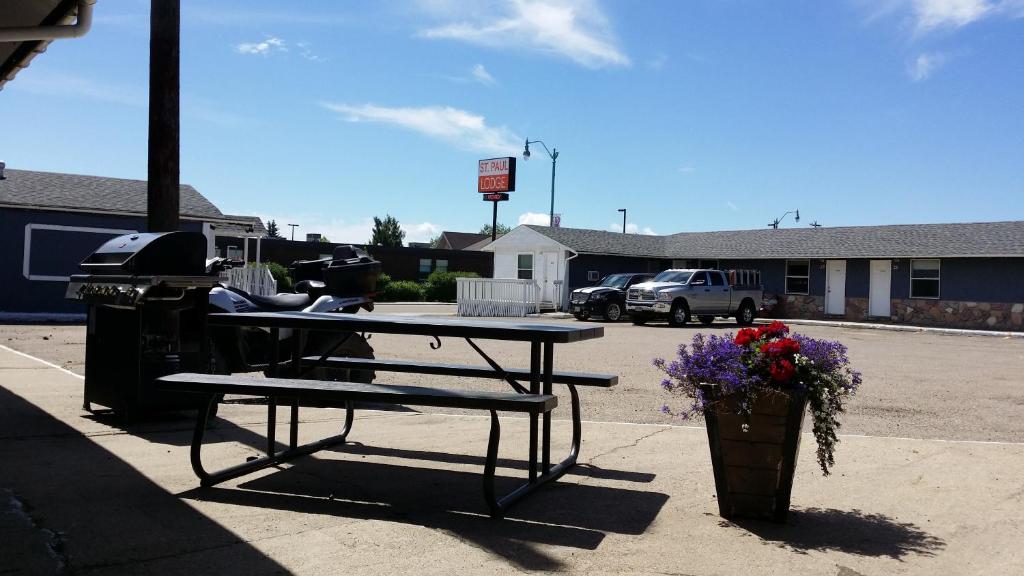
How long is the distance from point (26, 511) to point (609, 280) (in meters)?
28.1

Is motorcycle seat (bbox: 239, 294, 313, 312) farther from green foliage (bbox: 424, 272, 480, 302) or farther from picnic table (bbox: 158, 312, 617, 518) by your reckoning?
green foliage (bbox: 424, 272, 480, 302)

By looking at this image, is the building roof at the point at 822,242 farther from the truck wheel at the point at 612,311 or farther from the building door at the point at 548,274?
the truck wheel at the point at 612,311

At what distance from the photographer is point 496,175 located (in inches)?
Answer: 2068

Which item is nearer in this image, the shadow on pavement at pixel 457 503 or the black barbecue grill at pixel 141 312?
the shadow on pavement at pixel 457 503

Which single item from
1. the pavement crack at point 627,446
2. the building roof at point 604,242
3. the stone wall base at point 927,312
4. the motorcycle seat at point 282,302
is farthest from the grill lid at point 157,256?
the stone wall base at point 927,312

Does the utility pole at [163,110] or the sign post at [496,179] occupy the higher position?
the sign post at [496,179]

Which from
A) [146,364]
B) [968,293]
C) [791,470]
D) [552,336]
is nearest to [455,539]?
[552,336]

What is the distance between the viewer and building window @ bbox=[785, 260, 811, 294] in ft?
118

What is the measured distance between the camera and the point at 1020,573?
13.7ft

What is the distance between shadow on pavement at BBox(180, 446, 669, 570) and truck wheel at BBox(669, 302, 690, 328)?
22.4 meters

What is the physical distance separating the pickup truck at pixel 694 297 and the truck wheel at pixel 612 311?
2.88 feet

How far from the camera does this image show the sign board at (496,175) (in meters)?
51.8

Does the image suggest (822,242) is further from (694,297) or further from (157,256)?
(157,256)

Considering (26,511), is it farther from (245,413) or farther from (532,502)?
(245,413)
